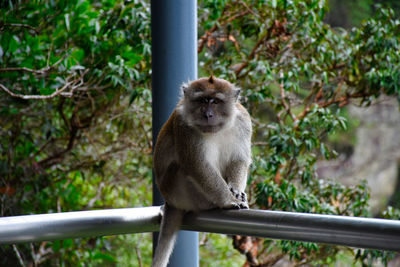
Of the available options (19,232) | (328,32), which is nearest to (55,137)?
(328,32)

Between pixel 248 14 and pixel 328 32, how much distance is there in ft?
2.12

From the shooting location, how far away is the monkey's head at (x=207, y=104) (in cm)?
206

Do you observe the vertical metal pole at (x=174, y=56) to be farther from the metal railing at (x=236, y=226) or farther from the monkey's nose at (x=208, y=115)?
the metal railing at (x=236, y=226)

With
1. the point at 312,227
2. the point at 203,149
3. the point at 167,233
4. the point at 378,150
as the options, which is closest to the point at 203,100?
the point at 203,149

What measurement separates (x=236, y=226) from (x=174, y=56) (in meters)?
0.88

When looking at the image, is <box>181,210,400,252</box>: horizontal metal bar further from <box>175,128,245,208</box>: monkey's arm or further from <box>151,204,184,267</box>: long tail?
<box>175,128,245,208</box>: monkey's arm

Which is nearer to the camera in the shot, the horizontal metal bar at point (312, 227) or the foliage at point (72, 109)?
the horizontal metal bar at point (312, 227)

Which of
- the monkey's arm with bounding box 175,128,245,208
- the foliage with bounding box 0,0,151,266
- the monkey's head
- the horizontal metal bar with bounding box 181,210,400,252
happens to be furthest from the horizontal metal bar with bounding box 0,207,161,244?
the foliage with bounding box 0,0,151,266

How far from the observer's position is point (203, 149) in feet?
6.86

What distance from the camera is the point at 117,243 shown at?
5.12 meters

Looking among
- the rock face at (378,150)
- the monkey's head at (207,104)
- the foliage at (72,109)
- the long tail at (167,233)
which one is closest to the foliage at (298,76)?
the foliage at (72,109)

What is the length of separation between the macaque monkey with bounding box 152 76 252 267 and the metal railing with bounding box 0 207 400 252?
39 cm

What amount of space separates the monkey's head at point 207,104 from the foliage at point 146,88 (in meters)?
1.18

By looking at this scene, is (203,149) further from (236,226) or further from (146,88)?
(146,88)
